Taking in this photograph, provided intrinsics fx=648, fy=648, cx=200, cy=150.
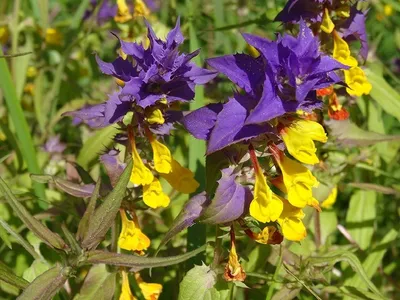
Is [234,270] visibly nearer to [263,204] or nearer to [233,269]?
[233,269]

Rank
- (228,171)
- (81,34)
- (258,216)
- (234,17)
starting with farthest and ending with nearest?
1. (234,17)
2. (81,34)
3. (228,171)
4. (258,216)

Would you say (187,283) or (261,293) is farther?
(261,293)

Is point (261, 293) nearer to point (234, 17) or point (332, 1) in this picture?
point (332, 1)

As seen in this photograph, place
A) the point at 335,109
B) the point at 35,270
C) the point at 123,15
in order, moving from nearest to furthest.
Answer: the point at 35,270
the point at 335,109
the point at 123,15

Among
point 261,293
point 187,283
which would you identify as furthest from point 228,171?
point 261,293

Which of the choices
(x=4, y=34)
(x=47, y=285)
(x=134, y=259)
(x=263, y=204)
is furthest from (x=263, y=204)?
(x=4, y=34)

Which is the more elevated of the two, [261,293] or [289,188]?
[289,188]
